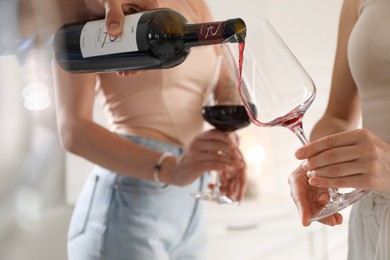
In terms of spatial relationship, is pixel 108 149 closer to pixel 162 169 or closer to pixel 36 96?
pixel 162 169

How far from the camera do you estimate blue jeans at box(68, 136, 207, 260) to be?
1.77 feet

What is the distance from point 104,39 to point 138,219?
29 cm

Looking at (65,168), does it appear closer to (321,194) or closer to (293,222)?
(321,194)

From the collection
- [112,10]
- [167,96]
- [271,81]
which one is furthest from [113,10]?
[167,96]

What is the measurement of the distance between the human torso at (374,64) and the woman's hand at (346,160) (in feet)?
0.49

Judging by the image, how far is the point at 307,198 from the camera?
0.47m

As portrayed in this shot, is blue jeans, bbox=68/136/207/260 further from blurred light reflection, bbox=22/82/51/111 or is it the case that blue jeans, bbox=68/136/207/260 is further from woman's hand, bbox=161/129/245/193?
blurred light reflection, bbox=22/82/51/111

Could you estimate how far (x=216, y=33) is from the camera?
0.38 meters

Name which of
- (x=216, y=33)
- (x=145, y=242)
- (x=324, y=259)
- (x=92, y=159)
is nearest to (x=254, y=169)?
(x=324, y=259)

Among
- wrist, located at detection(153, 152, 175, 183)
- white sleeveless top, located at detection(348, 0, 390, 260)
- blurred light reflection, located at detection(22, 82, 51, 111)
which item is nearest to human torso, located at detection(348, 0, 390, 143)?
white sleeveless top, located at detection(348, 0, 390, 260)

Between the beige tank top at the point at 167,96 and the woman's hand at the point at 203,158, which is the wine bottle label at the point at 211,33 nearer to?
the beige tank top at the point at 167,96

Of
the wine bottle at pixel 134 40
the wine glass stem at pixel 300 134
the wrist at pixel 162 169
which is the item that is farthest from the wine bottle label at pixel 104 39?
the wrist at pixel 162 169

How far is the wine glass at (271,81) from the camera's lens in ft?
1.38

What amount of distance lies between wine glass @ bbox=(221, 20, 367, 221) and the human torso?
0.16 m
